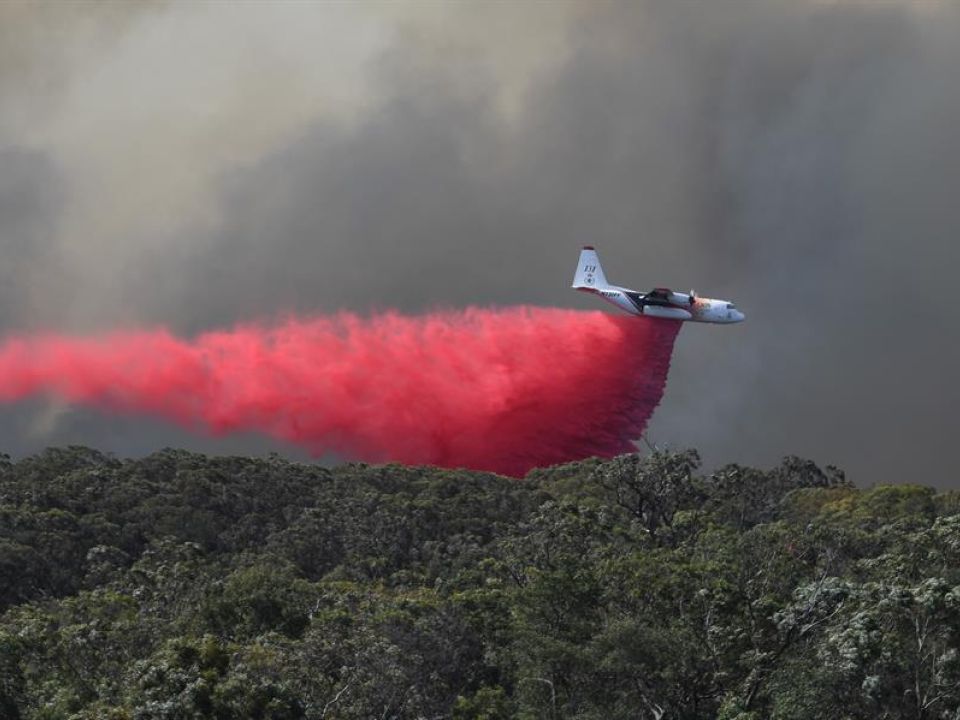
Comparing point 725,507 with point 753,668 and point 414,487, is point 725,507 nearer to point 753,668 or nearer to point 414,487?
point 414,487

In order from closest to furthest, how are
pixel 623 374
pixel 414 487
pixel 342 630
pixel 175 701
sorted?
pixel 175 701 < pixel 342 630 < pixel 623 374 < pixel 414 487

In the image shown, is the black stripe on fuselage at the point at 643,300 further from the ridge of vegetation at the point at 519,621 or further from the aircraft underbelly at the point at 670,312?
the ridge of vegetation at the point at 519,621

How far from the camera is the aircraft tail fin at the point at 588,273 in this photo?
11688 centimetres

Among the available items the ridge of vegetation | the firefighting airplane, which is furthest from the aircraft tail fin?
the ridge of vegetation

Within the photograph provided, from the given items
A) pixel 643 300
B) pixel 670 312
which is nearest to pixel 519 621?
pixel 670 312

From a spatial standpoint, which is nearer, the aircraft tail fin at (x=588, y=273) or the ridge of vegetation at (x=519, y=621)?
the ridge of vegetation at (x=519, y=621)

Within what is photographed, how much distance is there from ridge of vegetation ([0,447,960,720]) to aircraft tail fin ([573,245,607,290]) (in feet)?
45.4

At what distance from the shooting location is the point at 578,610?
73.4 m

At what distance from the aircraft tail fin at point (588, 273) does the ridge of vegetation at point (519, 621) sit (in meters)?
13.8

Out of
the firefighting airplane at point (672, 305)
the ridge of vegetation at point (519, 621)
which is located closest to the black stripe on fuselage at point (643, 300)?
the firefighting airplane at point (672, 305)

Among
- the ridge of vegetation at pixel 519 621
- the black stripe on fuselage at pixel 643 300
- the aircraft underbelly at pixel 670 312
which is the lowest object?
the ridge of vegetation at pixel 519 621

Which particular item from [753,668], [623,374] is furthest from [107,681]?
[623,374]

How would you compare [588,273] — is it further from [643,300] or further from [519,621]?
[519,621]

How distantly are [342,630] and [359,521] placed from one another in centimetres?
5955
